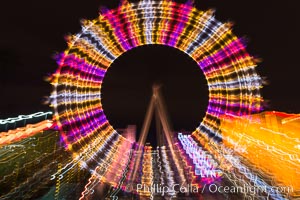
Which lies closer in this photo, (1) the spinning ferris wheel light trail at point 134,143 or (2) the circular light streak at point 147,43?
(1) the spinning ferris wheel light trail at point 134,143

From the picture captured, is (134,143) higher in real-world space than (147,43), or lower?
lower

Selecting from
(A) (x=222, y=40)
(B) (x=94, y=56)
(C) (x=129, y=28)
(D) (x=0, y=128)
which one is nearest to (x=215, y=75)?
(A) (x=222, y=40)

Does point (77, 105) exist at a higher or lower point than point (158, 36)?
lower

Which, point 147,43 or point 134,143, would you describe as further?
point 134,143

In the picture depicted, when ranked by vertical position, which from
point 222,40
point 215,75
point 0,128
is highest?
point 222,40

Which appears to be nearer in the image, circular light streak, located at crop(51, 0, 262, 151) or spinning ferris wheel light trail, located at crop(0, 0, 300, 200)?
spinning ferris wheel light trail, located at crop(0, 0, 300, 200)

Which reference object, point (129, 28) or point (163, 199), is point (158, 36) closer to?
point (129, 28)

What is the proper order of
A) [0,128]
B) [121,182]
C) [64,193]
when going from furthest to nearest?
[121,182], [64,193], [0,128]

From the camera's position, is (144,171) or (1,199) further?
(144,171)
